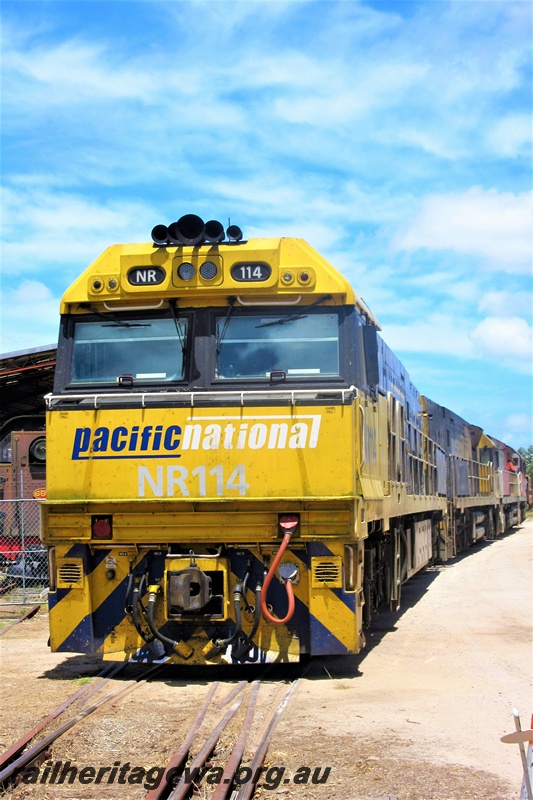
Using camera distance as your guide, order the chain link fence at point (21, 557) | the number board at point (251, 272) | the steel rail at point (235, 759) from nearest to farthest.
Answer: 1. the steel rail at point (235, 759)
2. the number board at point (251, 272)
3. the chain link fence at point (21, 557)

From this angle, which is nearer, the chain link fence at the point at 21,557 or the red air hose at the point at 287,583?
the red air hose at the point at 287,583

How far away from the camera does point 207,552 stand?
761cm

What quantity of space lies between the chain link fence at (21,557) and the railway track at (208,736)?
22.8 feet

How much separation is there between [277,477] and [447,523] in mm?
13226

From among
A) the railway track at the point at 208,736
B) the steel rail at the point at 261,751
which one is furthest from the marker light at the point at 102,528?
the steel rail at the point at 261,751

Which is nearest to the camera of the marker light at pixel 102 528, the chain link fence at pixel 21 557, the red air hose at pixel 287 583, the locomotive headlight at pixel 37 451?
the red air hose at pixel 287 583

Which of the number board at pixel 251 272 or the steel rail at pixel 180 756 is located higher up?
the number board at pixel 251 272

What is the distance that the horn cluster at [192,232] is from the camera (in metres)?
7.93

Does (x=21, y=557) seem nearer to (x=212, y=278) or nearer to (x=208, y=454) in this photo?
(x=208, y=454)

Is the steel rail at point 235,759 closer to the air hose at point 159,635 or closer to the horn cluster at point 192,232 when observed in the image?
the air hose at point 159,635

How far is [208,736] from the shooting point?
5.88 m

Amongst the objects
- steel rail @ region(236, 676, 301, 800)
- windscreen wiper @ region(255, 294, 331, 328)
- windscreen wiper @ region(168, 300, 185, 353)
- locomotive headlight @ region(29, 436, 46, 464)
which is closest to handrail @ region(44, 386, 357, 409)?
windscreen wiper @ region(168, 300, 185, 353)

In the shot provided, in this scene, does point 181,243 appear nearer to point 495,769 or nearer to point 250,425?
point 250,425

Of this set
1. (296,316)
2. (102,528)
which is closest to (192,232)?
(296,316)
